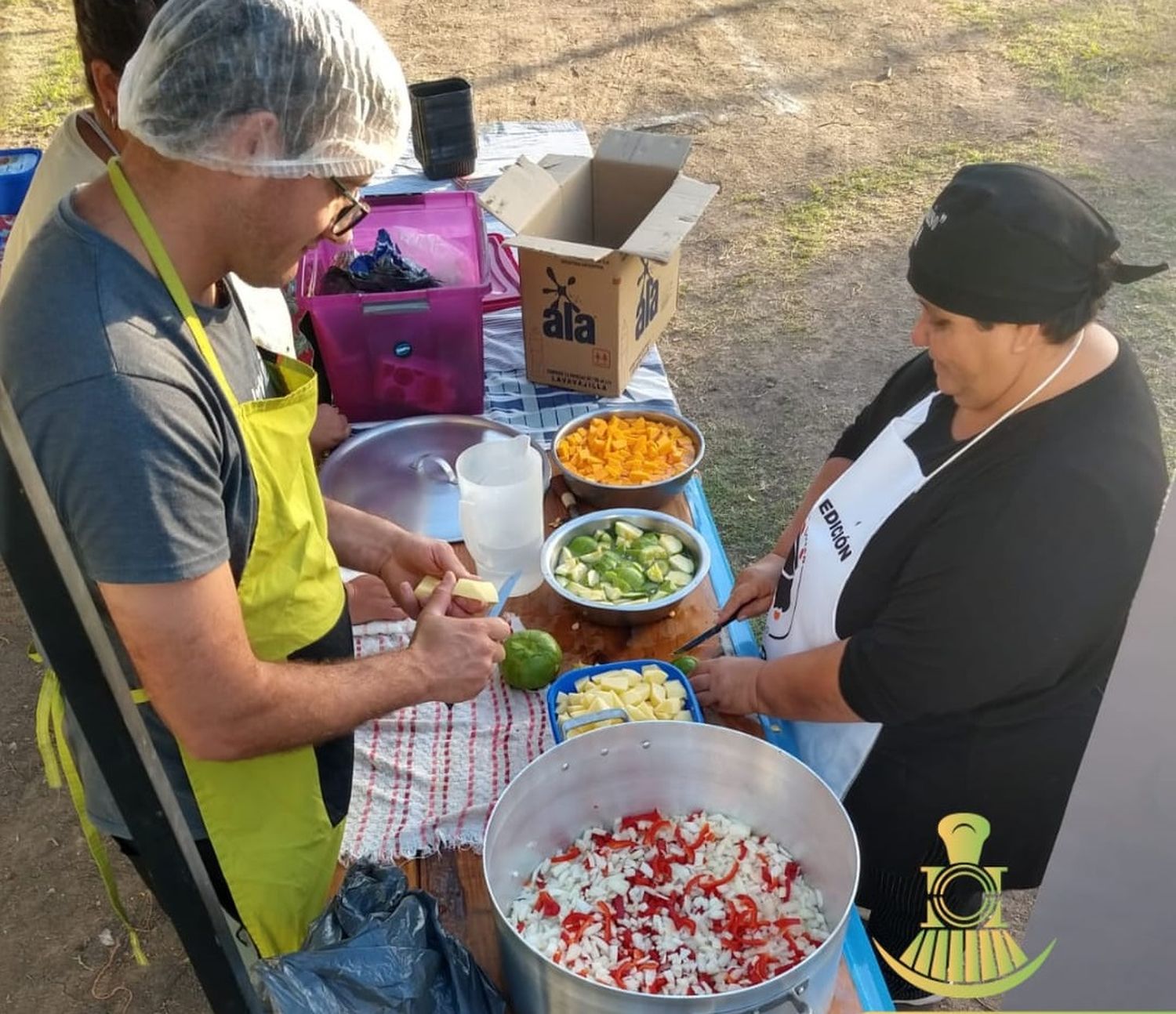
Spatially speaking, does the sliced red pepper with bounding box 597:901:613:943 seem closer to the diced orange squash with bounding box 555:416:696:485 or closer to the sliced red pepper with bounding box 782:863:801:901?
the sliced red pepper with bounding box 782:863:801:901

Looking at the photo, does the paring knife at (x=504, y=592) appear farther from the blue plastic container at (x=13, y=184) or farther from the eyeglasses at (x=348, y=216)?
the blue plastic container at (x=13, y=184)

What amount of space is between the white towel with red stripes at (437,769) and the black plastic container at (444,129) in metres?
2.73

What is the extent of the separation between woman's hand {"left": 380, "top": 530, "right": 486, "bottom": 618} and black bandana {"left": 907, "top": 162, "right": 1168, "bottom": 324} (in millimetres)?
1121

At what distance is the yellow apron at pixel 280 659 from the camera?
63.6 inches

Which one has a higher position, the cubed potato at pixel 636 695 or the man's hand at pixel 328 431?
the cubed potato at pixel 636 695

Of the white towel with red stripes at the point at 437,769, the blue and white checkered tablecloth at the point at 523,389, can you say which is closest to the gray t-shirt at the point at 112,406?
the white towel with red stripes at the point at 437,769

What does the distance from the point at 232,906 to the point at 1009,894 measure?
8.02 feet

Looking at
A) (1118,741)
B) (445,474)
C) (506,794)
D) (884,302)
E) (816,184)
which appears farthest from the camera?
(816,184)

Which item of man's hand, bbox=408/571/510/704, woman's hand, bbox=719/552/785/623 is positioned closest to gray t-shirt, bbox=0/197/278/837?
man's hand, bbox=408/571/510/704

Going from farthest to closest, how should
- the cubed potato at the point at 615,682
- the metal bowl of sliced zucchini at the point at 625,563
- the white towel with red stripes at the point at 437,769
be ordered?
the metal bowl of sliced zucchini at the point at 625,563
the cubed potato at the point at 615,682
the white towel with red stripes at the point at 437,769

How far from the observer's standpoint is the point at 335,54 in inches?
57.6

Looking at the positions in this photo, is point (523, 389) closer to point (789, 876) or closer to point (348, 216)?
point (348, 216)

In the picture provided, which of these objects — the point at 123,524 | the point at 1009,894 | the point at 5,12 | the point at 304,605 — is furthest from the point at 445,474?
the point at 5,12

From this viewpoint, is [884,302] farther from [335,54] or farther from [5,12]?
[5,12]
